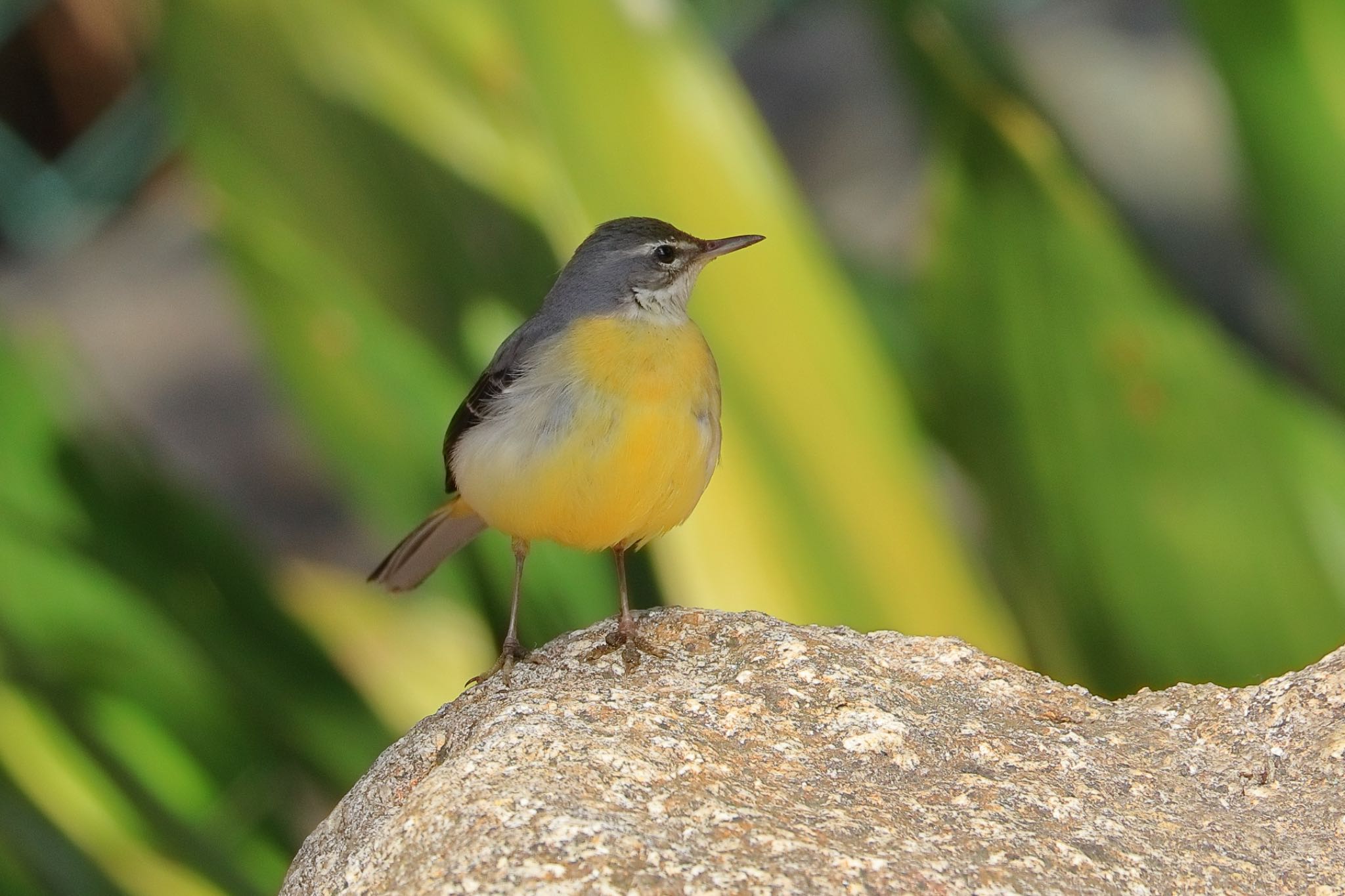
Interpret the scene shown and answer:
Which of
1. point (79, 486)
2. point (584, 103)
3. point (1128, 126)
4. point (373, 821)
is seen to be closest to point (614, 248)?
point (584, 103)

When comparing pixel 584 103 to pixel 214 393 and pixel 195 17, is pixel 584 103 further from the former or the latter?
pixel 214 393

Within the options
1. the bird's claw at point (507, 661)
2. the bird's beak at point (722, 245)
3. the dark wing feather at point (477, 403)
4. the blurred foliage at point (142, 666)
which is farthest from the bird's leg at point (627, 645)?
the blurred foliage at point (142, 666)

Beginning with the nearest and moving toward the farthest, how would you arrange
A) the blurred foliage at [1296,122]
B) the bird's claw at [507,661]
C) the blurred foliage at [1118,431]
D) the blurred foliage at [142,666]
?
the bird's claw at [507,661], the blurred foliage at [1118,431], the blurred foliage at [1296,122], the blurred foliage at [142,666]

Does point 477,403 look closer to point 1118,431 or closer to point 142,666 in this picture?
point 1118,431

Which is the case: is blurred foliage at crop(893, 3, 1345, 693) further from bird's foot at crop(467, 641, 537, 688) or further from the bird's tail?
bird's foot at crop(467, 641, 537, 688)

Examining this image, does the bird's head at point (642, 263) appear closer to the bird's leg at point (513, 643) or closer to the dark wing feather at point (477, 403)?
the dark wing feather at point (477, 403)

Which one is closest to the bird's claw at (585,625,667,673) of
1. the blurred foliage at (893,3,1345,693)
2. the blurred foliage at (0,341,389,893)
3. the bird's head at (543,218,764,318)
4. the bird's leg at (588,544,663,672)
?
the bird's leg at (588,544,663,672)
